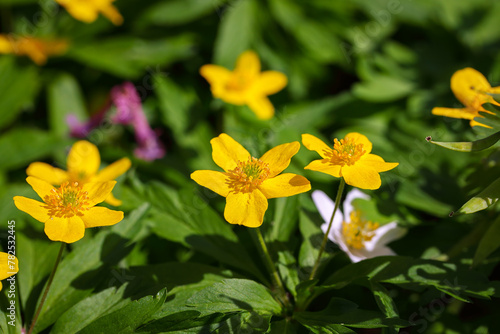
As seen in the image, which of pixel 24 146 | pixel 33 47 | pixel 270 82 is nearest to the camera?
pixel 24 146

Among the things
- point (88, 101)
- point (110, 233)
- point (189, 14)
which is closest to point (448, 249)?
point (110, 233)

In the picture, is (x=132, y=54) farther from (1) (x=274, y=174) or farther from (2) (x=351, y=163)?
(2) (x=351, y=163)

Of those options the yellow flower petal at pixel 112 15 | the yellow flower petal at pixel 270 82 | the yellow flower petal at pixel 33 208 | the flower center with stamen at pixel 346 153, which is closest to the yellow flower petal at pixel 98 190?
the yellow flower petal at pixel 33 208

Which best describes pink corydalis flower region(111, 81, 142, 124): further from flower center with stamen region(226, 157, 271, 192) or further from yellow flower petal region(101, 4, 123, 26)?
flower center with stamen region(226, 157, 271, 192)

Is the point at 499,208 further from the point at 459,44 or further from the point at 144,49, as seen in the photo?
the point at 144,49

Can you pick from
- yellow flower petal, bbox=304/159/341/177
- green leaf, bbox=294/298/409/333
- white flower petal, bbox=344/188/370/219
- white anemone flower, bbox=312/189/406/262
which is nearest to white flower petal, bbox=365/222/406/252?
white anemone flower, bbox=312/189/406/262

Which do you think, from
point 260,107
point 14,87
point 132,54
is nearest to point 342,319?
point 260,107
